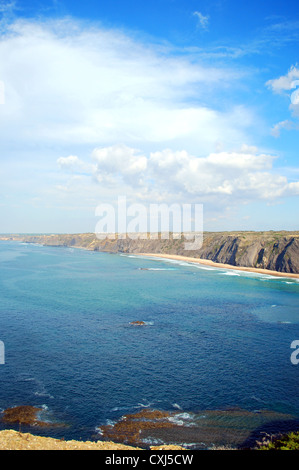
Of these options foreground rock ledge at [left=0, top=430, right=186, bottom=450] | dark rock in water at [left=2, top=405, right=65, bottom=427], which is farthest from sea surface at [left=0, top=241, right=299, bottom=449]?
foreground rock ledge at [left=0, top=430, right=186, bottom=450]

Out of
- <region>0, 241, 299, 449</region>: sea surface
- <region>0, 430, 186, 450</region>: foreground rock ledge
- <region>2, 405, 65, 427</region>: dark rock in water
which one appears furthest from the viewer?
<region>0, 241, 299, 449</region>: sea surface

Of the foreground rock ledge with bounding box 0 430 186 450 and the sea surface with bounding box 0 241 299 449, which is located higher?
the foreground rock ledge with bounding box 0 430 186 450

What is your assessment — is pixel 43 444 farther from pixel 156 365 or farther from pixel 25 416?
pixel 156 365

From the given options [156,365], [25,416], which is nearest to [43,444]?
[25,416]

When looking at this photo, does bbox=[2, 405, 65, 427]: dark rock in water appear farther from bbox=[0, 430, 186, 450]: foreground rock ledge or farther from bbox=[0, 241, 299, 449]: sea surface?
bbox=[0, 430, 186, 450]: foreground rock ledge

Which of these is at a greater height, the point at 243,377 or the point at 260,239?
the point at 260,239

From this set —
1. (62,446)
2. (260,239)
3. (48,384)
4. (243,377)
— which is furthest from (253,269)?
(62,446)
